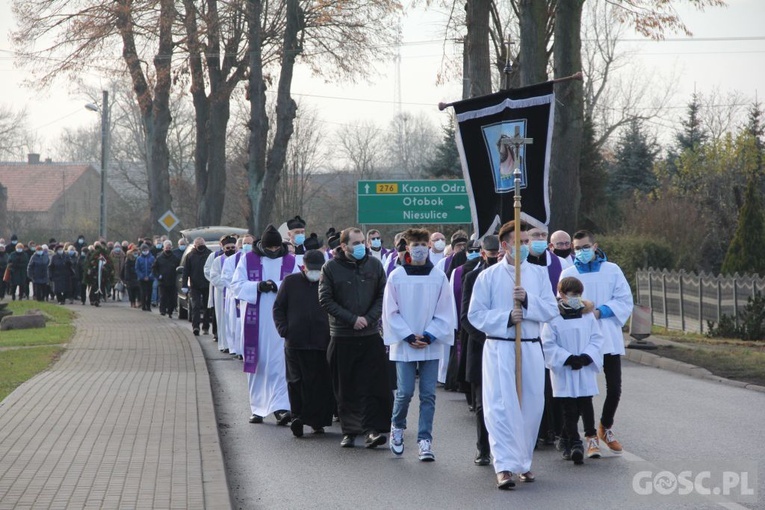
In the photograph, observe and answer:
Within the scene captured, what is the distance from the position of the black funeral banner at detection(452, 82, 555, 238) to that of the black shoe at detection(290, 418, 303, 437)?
102 inches

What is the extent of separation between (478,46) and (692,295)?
6.79 m

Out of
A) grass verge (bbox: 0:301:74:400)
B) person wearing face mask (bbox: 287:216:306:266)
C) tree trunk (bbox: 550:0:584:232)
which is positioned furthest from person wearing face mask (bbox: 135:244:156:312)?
person wearing face mask (bbox: 287:216:306:266)

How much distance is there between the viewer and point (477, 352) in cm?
1033

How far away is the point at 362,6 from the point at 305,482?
27253 mm

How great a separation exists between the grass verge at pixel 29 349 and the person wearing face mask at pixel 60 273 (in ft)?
25.9

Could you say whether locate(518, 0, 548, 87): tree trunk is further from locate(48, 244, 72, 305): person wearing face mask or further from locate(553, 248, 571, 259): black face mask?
locate(48, 244, 72, 305): person wearing face mask

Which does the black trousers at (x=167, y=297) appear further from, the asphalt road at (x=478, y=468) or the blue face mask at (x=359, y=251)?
the blue face mask at (x=359, y=251)

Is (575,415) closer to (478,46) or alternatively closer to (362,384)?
(362,384)

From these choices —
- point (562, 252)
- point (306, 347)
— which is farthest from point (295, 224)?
point (562, 252)

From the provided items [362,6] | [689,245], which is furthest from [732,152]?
[362,6]

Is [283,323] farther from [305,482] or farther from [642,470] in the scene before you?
[642,470]

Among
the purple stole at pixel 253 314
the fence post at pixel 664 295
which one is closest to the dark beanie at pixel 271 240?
the purple stole at pixel 253 314

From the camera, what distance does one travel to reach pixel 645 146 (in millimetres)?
54188

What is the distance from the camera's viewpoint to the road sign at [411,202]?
32.6 metres
